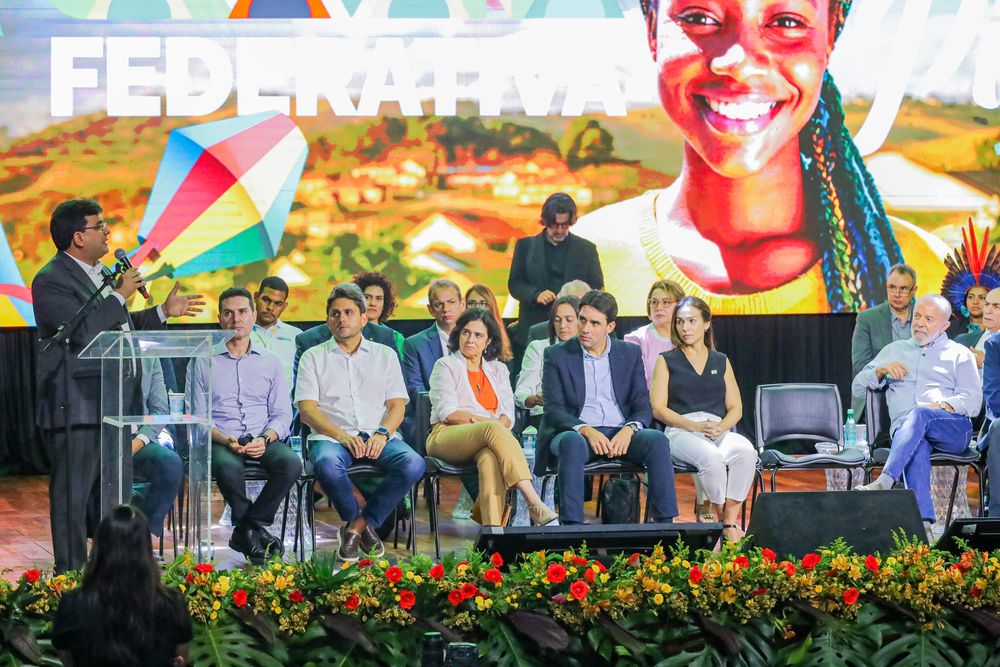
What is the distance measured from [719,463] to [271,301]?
2.42 meters

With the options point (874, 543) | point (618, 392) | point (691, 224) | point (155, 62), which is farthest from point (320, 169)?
point (874, 543)

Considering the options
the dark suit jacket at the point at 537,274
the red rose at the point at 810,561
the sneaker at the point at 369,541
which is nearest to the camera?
the red rose at the point at 810,561

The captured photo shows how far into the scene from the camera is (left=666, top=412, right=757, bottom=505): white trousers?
5.59 m

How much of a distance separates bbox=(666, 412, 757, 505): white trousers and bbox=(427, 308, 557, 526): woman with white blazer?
2.23 feet

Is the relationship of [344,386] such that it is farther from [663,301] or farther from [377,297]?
[663,301]

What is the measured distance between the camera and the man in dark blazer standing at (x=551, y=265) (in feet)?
25.1

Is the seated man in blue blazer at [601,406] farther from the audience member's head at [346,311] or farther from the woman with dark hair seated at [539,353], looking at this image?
the audience member's head at [346,311]

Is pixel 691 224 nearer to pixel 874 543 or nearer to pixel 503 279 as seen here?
pixel 503 279

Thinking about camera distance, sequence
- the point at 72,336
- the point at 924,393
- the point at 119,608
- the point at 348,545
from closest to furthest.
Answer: the point at 119,608, the point at 72,336, the point at 348,545, the point at 924,393

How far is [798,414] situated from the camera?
20.5 feet

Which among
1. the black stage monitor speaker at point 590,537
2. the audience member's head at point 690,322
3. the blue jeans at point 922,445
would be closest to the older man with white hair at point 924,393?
the blue jeans at point 922,445

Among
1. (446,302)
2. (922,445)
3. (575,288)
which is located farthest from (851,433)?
(446,302)

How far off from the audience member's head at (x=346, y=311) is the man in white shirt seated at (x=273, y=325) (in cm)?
102

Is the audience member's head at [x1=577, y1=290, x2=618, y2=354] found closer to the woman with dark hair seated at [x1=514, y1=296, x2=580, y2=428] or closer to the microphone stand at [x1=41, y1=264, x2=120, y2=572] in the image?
the woman with dark hair seated at [x1=514, y1=296, x2=580, y2=428]
